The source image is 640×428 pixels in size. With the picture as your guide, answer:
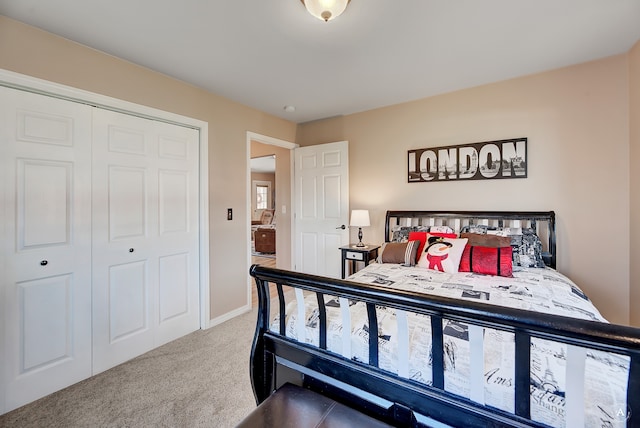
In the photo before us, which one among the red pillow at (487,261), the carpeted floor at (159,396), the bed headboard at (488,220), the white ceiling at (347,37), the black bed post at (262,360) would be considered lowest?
the carpeted floor at (159,396)

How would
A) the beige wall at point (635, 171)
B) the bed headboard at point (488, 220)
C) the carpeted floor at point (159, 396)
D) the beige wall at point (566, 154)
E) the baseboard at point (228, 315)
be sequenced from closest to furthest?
the carpeted floor at point (159, 396) < the beige wall at point (635, 171) < the beige wall at point (566, 154) < the bed headboard at point (488, 220) < the baseboard at point (228, 315)

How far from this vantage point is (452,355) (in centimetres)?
106

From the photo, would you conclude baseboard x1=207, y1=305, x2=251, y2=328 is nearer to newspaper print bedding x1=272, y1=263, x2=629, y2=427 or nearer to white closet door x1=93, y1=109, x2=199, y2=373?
white closet door x1=93, y1=109, x2=199, y2=373

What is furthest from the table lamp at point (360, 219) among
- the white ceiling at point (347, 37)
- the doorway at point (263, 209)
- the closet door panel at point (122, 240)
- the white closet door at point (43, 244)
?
the doorway at point (263, 209)

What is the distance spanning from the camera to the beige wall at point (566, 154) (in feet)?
7.74

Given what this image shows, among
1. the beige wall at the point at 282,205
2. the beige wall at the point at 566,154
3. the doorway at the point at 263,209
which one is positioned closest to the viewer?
the beige wall at the point at 566,154

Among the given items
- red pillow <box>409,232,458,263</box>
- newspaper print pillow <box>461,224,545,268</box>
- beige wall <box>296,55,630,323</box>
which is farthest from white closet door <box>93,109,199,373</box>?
newspaper print pillow <box>461,224,545,268</box>

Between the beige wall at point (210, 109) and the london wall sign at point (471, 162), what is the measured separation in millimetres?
1951

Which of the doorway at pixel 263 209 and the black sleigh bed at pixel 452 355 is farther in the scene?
the doorway at pixel 263 209

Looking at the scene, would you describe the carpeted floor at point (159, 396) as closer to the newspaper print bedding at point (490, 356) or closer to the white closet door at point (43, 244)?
the white closet door at point (43, 244)

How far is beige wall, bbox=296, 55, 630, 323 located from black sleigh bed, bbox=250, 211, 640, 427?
0.93 m

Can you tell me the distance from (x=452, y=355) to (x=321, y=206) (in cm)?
293

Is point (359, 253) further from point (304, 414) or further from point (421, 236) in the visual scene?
point (304, 414)

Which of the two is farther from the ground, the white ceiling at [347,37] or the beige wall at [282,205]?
the white ceiling at [347,37]
